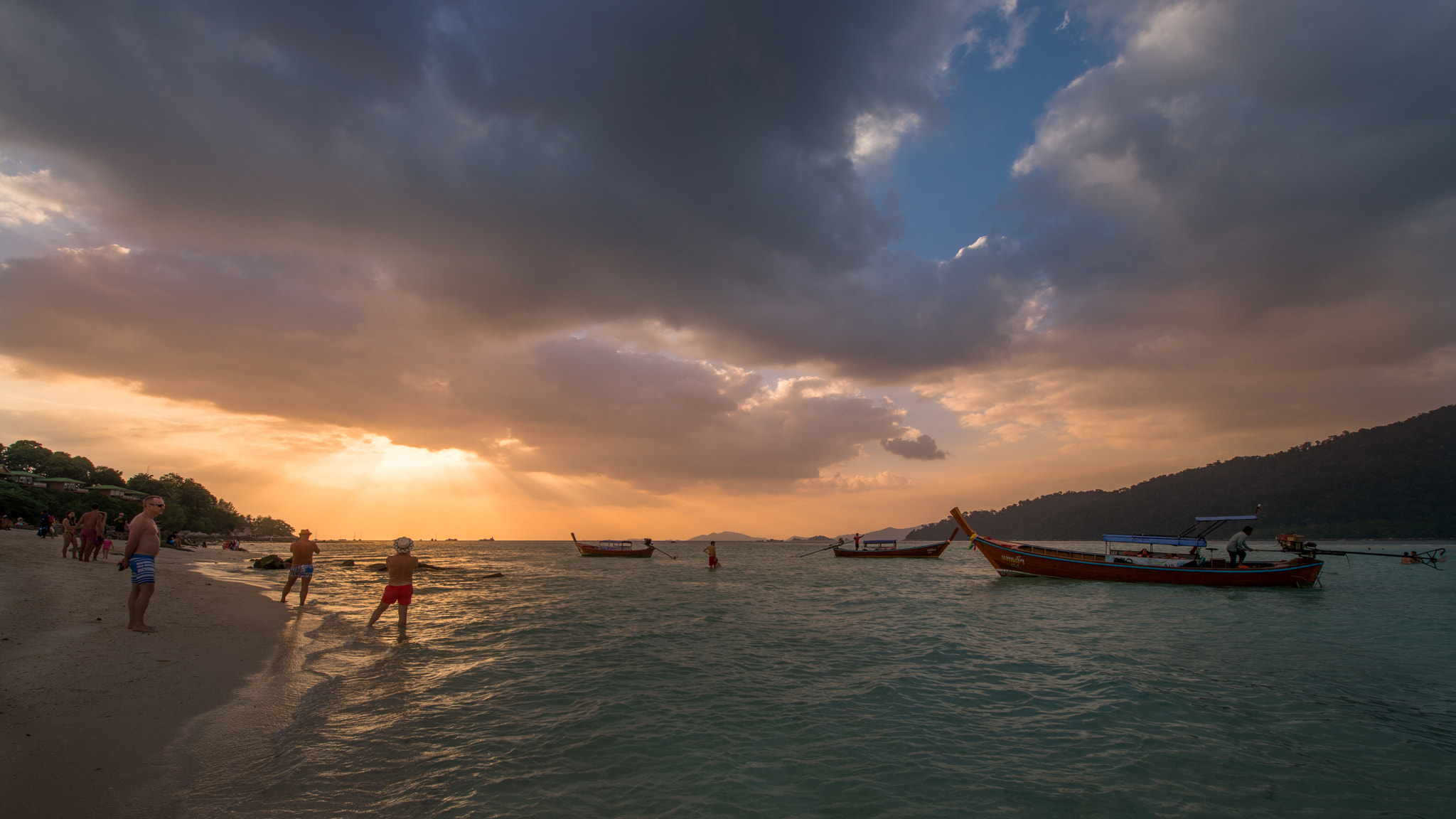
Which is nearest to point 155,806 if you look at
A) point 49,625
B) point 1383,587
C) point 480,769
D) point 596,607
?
point 480,769

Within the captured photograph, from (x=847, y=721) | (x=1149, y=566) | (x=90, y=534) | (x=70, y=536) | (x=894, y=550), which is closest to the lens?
(x=847, y=721)

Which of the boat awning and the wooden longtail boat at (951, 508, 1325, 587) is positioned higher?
the boat awning

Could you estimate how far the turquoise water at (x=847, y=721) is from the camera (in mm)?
6852

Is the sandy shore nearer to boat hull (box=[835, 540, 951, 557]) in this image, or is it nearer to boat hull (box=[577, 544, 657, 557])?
boat hull (box=[577, 544, 657, 557])

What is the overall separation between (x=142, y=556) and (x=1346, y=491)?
24246 cm

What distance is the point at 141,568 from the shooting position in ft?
36.6

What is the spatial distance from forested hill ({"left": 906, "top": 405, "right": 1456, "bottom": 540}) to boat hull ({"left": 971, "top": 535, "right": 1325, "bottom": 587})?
169 meters

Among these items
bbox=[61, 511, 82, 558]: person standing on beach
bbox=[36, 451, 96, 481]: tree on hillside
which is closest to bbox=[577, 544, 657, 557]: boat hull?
bbox=[61, 511, 82, 558]: person standing on beach

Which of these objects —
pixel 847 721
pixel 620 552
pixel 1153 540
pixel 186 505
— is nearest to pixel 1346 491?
pixel 1153 540

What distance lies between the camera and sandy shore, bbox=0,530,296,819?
5609 millimetres

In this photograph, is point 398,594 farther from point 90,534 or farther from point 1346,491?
point 1346,491

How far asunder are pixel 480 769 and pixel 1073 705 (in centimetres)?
1064

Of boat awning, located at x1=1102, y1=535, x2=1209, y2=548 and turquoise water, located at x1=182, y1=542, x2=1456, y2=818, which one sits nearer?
turquoise water, located at x1=182, y1=542, x2=1456, y2=818

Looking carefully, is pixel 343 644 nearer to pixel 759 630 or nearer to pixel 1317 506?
pixel 759 630
